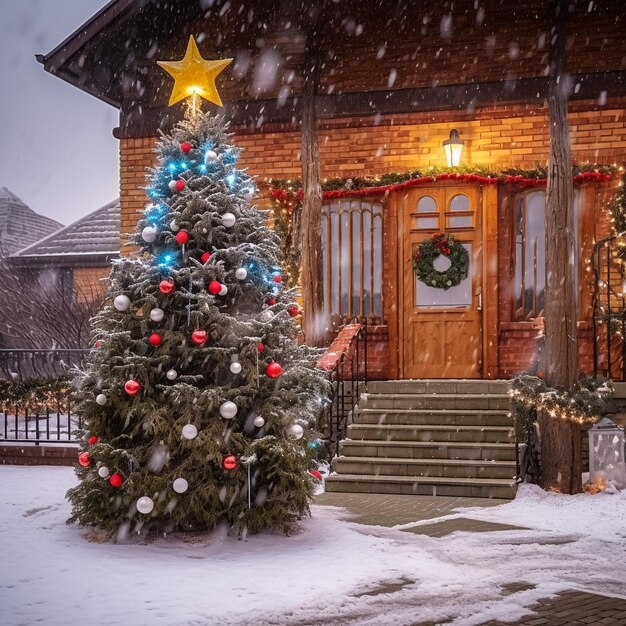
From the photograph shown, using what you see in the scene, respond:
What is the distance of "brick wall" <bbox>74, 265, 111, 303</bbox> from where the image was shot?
2172 centimetres

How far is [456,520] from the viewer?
23.6 ft

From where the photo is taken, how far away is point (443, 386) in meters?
10.1

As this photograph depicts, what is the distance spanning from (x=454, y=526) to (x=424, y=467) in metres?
1.89

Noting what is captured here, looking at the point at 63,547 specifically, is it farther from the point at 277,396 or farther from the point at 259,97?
the point at 259,97

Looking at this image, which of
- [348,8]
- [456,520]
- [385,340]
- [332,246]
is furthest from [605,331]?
[348,8]

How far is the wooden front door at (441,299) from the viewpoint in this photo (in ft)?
36.2

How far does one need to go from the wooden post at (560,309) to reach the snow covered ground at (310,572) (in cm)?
91

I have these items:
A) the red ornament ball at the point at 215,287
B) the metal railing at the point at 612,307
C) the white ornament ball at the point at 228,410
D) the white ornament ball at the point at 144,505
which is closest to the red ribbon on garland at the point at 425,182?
the metal railing at the point at 612,307

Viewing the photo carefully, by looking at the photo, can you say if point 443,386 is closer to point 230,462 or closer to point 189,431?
point 230,462

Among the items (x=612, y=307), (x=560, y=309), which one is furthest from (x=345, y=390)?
(x=612, y=307)

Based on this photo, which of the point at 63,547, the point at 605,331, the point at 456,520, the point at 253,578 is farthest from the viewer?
the point at 605,331

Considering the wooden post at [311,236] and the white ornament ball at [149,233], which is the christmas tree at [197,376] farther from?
the wooden post at [311,236]

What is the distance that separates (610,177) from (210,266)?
612 cm

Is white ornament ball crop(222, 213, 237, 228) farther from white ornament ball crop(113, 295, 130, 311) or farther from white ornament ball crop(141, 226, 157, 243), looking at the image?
white ornament ball crop(113, 295, 130, 311)
